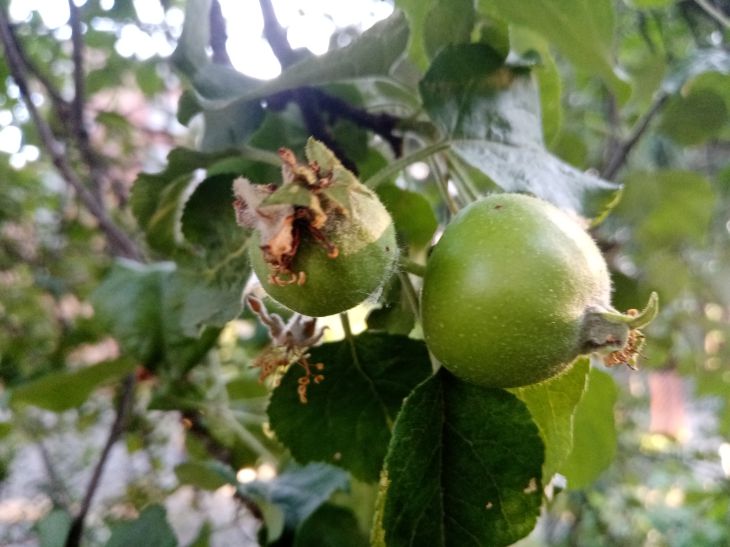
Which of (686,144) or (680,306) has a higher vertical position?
(686,144)

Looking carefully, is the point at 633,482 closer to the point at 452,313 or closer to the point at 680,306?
the point at 680,306

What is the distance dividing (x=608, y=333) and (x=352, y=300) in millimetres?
174

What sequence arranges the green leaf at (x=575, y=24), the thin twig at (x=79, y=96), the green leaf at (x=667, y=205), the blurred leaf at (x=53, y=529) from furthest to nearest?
the green leaf at (x=667, y=205), the thin twig at (x=79, y=96), the blurred leaf at (x=53, y=529), the green leaf at (x=575, y=24)

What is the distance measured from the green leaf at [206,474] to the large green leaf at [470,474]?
40 centimetres

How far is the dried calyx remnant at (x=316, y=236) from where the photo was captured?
37cm

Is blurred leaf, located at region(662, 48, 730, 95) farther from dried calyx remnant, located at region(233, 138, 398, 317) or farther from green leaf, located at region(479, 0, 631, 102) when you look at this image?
dried calyx remnant, located at region(233, 138, 398, 317)

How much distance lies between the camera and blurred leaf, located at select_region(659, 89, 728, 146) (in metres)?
1.15

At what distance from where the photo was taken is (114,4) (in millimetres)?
1174

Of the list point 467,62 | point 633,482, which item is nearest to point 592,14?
point 467,62

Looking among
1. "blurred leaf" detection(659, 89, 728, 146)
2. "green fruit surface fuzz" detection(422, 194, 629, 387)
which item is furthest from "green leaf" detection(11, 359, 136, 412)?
"blurred leaf" detection(659, 89, 728, 146)

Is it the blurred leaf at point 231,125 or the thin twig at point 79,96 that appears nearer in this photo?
the blurred leaf at point 231,125

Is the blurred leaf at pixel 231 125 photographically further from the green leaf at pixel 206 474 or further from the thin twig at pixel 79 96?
the thin twig at pixel 79 96

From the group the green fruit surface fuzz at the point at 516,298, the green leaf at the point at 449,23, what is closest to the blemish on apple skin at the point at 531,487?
the green fruit surface fuzz at the point at 516,298

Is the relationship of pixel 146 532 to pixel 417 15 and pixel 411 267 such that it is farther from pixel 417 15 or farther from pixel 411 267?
pixel 417 15
